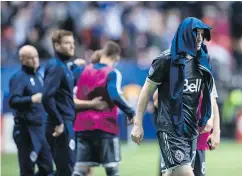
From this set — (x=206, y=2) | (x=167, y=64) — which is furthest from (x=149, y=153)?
(x=167, y=64)

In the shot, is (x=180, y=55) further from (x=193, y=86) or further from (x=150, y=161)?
(x=150, y=161)

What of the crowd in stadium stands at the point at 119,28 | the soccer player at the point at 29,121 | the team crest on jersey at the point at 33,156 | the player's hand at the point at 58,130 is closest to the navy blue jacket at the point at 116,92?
the player's hand at the point at 58,130

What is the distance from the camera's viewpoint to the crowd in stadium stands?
23125 mm

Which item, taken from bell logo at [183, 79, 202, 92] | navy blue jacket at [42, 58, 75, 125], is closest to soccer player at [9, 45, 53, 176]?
navy blue jacket at [42, 58, 75, 125]

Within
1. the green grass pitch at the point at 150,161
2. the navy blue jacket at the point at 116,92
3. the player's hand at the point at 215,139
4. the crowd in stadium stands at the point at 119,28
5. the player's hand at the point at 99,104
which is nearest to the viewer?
the player's hand at the point at 215,139

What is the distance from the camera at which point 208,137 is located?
391 inches

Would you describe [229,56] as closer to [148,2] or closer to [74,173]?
[148,2]

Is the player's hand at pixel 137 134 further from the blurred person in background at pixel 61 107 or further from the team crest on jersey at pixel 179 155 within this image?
the blurred person in background at pixel 61 107

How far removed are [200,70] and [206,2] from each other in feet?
55.5

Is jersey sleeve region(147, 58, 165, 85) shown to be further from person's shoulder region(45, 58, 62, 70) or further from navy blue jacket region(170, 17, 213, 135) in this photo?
person's shoulder region(45, 58, 62, 70)

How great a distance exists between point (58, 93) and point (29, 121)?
1.08 meters

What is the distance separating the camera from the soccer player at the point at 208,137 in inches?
379

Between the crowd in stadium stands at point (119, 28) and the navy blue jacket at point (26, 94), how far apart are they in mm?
9992

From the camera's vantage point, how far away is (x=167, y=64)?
29.5ft
